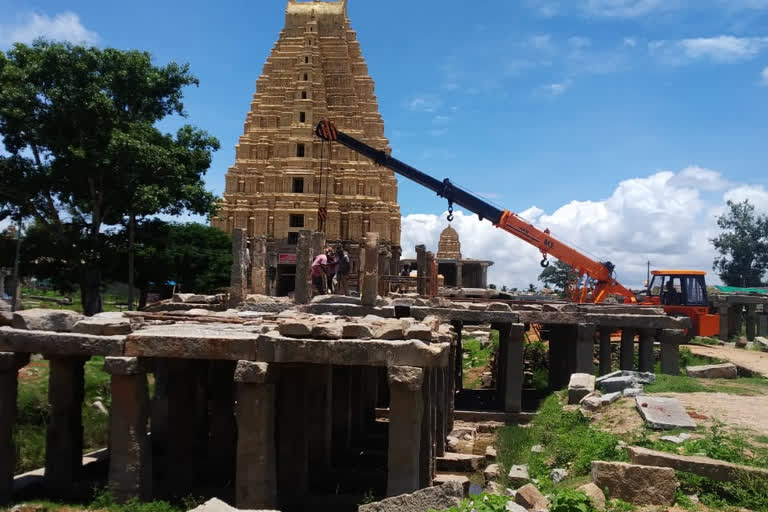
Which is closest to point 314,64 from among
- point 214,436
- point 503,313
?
point 503,313

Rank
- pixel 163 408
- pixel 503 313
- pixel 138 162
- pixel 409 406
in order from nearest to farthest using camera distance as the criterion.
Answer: pixel 409 406
pixel 163 408
pixel 503 313
pixel 138 162

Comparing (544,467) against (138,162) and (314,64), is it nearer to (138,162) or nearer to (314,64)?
(138,162)

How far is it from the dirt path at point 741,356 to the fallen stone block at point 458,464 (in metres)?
11.4

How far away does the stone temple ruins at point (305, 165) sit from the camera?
44969mm

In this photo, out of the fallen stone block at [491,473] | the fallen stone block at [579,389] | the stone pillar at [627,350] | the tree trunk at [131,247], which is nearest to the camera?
the fallen stone block at [491,473]

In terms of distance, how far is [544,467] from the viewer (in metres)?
11.6

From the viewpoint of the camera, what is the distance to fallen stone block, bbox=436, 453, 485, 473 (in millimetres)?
14703

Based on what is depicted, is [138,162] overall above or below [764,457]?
above

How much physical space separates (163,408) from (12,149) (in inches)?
631

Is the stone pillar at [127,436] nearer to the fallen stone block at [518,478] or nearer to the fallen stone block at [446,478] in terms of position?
the fallen stone block at [446,478]

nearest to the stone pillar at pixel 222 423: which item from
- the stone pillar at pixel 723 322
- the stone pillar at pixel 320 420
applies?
the stone pillar at pixel 320 420

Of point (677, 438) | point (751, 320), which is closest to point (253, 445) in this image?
point (677, 438)

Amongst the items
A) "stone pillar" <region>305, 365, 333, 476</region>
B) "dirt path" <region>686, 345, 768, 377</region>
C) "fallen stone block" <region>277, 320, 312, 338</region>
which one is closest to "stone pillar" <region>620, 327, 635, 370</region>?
"dirt path" <region>686, 345, 768, 377</region>

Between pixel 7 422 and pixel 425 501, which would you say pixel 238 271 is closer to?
pixel 7 422
